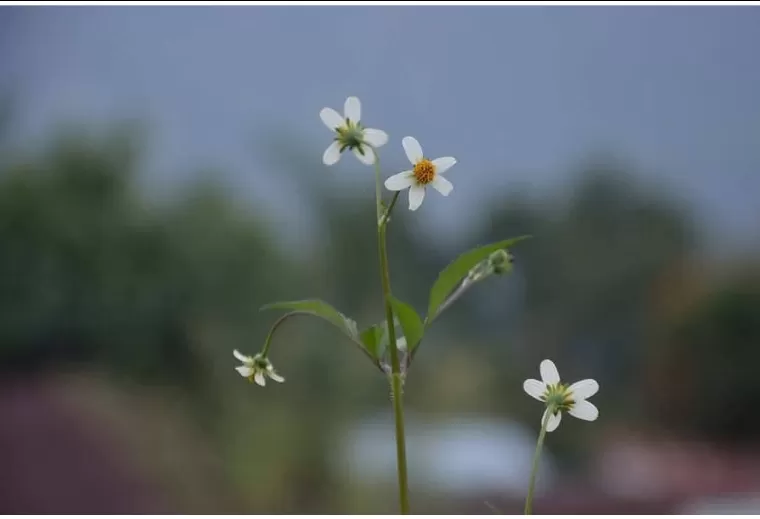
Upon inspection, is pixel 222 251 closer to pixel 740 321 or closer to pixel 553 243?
pixel 553 243

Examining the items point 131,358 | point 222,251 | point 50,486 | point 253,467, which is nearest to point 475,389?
point 253,467

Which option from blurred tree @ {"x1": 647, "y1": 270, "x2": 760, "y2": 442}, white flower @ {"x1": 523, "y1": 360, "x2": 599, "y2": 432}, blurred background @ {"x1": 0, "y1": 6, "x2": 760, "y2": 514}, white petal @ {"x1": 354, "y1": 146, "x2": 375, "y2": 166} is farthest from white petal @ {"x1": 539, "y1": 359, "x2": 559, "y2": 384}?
blurred tree @ {"x1": 647, "y1": 270, "x2": 760, "y2": 442}

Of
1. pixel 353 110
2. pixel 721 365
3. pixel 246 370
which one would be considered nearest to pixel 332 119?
pixel 353 110

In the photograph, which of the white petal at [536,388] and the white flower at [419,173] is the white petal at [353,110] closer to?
the white flower at [419,173]

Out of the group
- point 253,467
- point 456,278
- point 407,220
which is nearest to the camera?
point 456,278

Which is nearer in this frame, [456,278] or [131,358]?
[456,278]

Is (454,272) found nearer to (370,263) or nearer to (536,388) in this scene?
(536,388)
